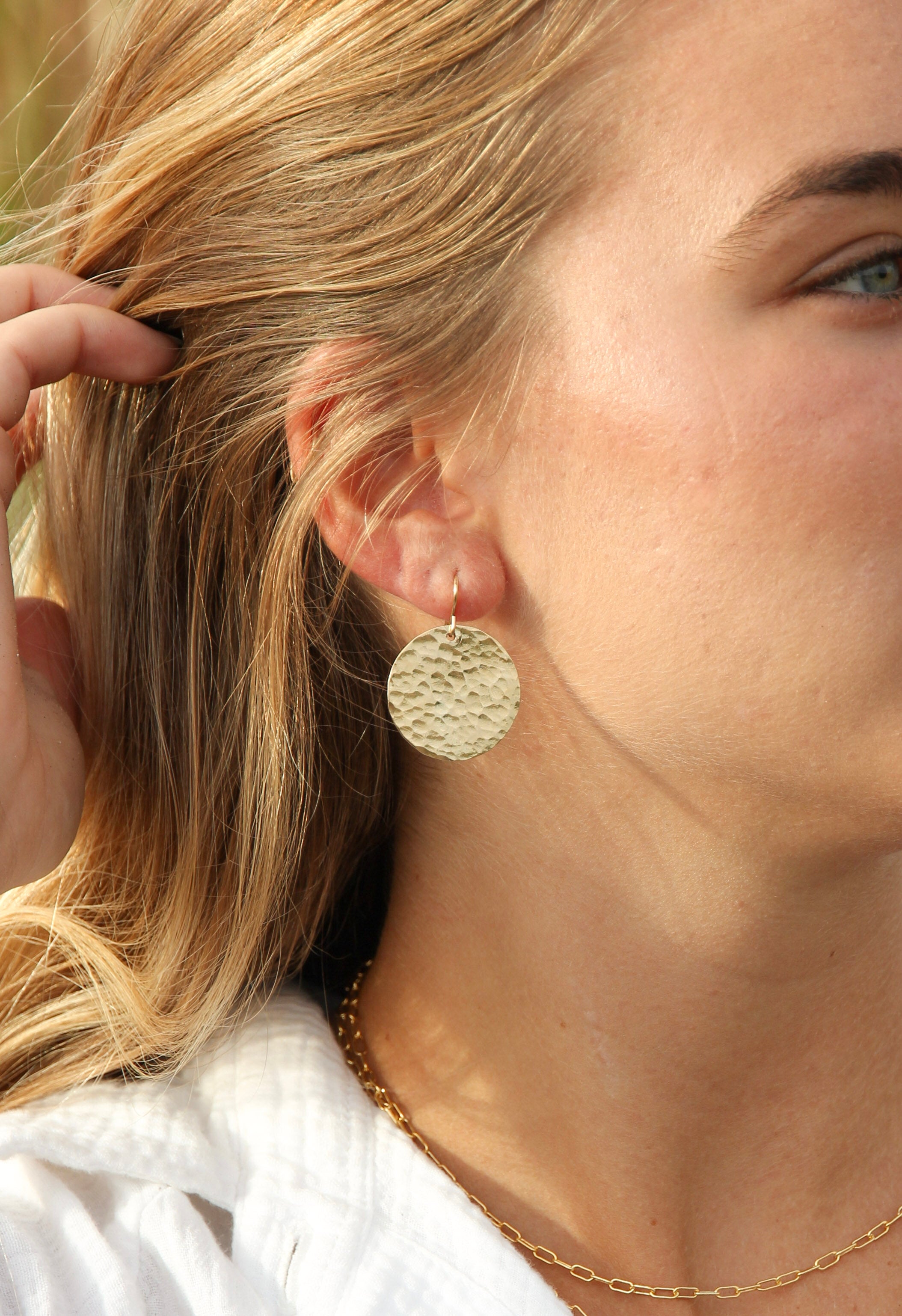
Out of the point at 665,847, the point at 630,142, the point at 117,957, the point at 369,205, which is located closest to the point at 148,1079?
the point at 117,957

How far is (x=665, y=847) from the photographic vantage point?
4.90ft

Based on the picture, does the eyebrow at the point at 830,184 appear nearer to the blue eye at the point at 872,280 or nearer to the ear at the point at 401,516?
the blue eye at the point at 872,280

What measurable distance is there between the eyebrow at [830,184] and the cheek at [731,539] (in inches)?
4.3

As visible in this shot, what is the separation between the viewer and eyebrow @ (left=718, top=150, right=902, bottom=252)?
1172 millimetres

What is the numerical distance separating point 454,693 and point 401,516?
0.22 meters

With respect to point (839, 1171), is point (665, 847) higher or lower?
higher

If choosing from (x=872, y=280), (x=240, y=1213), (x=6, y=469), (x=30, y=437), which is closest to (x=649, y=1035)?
(x=240, y=1213)

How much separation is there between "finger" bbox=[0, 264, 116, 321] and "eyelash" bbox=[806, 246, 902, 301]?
885 millimetres

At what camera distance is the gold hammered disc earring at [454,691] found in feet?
4.62

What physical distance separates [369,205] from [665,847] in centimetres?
81

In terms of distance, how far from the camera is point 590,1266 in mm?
1521

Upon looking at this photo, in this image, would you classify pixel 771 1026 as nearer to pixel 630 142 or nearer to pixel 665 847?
pixel 665 847

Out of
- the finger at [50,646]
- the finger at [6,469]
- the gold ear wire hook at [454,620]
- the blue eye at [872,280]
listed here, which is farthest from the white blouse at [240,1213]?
the blue eye at [872,280]

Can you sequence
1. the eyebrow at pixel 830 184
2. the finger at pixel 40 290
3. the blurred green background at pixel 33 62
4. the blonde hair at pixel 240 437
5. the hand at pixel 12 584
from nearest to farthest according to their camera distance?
the eyebrow at pixel 830 184
the blonde hair at pixel 240 437
the hand at pixel 12 584
the finger at pixel 40 290
the blurred green background at pixel 33 62
